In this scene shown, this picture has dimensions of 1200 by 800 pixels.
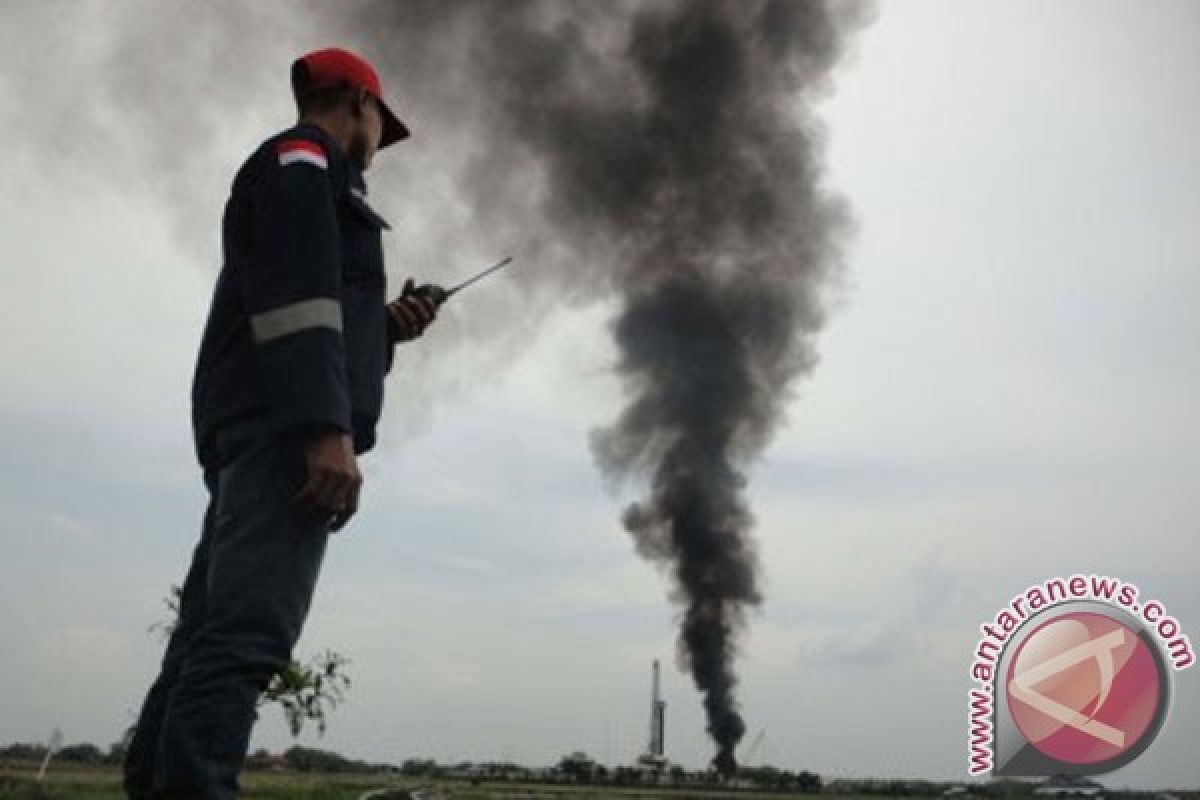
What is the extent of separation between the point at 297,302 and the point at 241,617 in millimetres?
962

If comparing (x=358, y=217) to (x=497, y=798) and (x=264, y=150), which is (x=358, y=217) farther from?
(x=497, y=798)

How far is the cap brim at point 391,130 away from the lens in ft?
14.9

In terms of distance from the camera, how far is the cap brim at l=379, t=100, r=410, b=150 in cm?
454

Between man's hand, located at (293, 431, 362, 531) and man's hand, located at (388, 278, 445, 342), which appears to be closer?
man's hand, located at (293, 431, 362, 531)

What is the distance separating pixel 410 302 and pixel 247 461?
1.28 meters

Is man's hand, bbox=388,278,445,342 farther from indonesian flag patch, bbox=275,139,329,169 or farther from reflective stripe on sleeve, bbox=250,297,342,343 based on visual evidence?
reflective stripe on sleeve, bbox=250,297,342,343

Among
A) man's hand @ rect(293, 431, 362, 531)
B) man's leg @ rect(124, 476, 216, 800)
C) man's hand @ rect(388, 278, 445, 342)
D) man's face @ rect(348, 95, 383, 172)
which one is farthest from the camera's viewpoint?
man's hand @ rect(388, 278, 445, 342)

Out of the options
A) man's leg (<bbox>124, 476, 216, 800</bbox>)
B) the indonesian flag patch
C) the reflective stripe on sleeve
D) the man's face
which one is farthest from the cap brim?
man's leg (<bbox>124, 476, 216, 800</bbox>)

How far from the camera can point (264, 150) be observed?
400cm

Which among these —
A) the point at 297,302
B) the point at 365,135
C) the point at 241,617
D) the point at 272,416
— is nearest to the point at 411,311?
the point at 365,135

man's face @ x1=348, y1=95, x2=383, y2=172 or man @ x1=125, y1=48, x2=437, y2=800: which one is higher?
man's face @ x1=348, y1=95, x2=383, y2=172

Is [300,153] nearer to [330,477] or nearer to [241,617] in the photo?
[330,477]

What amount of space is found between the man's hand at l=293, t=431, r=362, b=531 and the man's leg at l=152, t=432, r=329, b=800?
59mm

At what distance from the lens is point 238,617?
3332 mm
